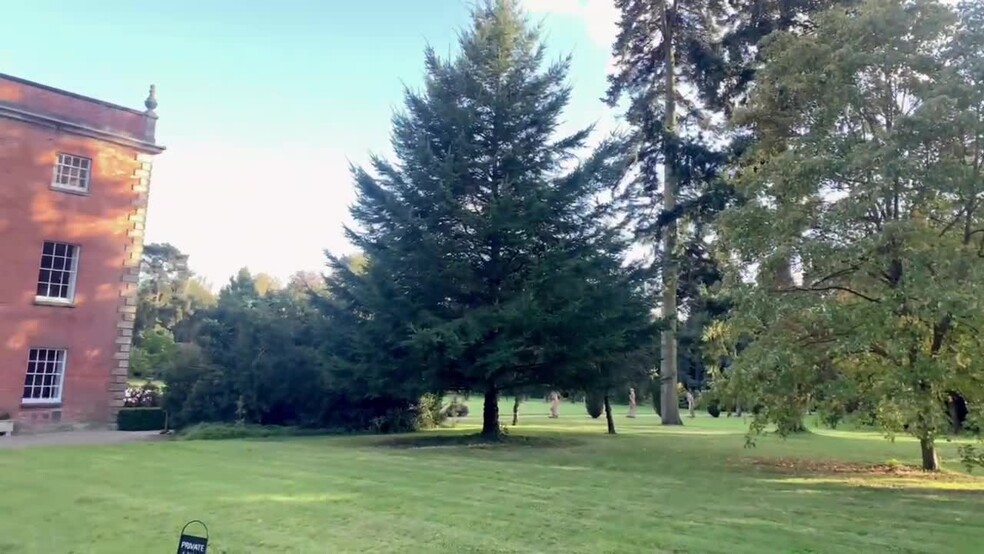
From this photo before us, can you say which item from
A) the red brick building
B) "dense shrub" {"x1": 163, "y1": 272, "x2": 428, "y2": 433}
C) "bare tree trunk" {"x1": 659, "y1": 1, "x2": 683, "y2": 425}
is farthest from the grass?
"bare tree trunk" {"x1": 659, "y1": 1, "x2": 683, "y2": 425}

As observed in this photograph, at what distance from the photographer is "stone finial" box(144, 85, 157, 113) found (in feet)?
78.2

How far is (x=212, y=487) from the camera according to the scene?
9266 mm

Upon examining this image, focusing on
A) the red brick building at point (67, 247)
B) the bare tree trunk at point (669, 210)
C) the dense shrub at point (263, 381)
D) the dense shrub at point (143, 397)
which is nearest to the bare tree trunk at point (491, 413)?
the dense shrub at point (263, 381)

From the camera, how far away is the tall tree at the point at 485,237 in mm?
17203

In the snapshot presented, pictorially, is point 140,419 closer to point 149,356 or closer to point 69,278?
point 69,278

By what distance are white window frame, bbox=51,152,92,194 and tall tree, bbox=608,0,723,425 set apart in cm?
1947

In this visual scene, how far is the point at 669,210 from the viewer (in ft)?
81.4

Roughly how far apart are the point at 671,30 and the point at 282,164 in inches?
652

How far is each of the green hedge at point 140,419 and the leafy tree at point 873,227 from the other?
18880 millimetres

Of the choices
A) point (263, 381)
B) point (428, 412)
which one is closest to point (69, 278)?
point (263, 381)

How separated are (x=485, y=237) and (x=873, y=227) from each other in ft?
29.6

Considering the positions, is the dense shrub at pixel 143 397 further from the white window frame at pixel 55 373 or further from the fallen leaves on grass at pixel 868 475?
the fallen leaves on grass at pixel 868 475

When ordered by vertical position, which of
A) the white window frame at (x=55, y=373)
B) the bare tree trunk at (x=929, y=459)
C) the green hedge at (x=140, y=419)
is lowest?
the green hedge at (x=140, y=419)

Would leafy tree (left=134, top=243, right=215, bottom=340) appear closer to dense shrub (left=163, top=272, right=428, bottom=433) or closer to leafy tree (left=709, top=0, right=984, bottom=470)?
dense shrub (left=163, top=272, right=428, bottom=433)
